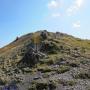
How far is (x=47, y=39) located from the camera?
7362 centimetres

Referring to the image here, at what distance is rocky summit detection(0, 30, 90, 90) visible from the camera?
149ft

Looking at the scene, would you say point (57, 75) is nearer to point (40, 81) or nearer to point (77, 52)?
point (40, 81)

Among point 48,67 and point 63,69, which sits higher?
point 48,67

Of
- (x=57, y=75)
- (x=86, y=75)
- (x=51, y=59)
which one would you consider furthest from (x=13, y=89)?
(x=51, y=59)

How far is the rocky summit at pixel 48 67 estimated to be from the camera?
149ft

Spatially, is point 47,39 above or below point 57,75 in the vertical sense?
above

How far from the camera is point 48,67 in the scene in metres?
57.1

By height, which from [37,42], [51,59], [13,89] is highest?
[37,42]

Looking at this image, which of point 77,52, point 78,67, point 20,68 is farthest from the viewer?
point 77,52

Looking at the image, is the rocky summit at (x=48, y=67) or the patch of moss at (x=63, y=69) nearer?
the rocky summit at (x=48, y=67)

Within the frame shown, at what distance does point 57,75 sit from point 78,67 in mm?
5302

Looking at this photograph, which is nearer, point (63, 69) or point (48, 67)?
point (63, 69)

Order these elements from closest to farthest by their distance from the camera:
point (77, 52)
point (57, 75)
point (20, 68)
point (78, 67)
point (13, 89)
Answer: point (13, 89), point (57, 75), point (78, 67), point (20, 68), point (77, 52)

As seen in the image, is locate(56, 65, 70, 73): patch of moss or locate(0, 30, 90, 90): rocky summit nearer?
locate(0, 30, 90, 90): rocky summit
